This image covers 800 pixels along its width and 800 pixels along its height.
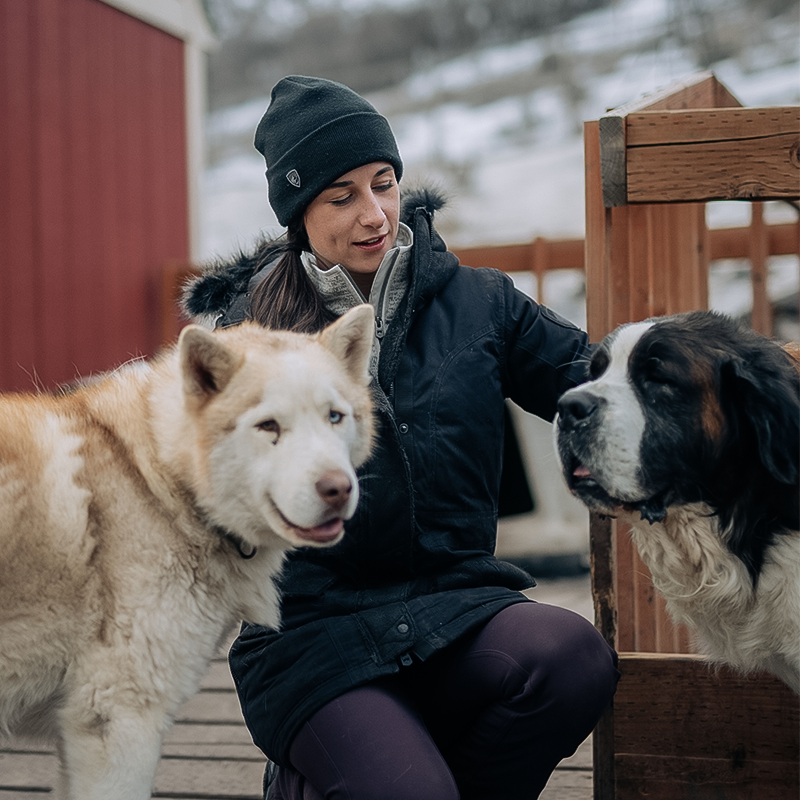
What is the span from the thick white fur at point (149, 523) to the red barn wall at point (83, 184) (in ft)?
12.0

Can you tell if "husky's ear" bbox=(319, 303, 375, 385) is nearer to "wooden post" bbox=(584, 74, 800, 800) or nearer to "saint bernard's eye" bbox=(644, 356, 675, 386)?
"saint bernard's eye" bbox=(644, 356, 675, 386)

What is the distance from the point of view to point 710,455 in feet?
6.94

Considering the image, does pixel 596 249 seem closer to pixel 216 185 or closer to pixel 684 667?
pixel 684 667

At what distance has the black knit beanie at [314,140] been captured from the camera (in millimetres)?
2377

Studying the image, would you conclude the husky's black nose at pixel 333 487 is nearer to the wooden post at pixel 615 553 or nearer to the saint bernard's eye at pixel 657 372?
the saint bernard's eye at pixel 657 372

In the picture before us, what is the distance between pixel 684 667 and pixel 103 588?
155 centimetres

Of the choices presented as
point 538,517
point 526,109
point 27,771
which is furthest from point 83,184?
point 526,109

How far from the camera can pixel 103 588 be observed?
189 centimetres

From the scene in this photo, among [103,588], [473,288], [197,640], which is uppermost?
[473,288]

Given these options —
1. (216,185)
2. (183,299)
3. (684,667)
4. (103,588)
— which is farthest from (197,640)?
(216,185)

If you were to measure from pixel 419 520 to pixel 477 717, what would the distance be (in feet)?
1.63

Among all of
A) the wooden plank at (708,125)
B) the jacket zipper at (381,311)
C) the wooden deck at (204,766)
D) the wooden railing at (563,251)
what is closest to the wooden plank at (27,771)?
the wooden deck at (204,766)

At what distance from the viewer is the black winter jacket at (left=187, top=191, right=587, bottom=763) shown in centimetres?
216

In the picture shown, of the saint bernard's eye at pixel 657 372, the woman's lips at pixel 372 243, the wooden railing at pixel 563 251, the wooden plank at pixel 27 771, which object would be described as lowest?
the wooden plank at pixel 27 771
